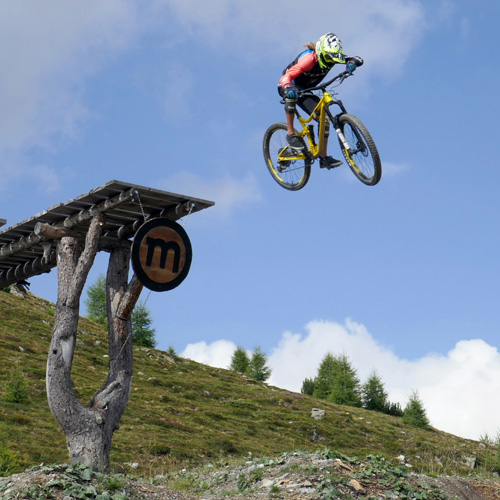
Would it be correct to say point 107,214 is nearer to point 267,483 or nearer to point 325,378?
point 267,483

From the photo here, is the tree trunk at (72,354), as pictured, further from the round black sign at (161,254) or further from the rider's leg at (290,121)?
the rider's leg at (290,121)

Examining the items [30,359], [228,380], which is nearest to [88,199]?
[30,359]

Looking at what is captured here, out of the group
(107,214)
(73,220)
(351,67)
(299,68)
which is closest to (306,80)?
(299,68)

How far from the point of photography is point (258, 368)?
67.2 metres

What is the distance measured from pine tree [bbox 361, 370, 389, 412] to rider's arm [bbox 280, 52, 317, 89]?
52.6 metres

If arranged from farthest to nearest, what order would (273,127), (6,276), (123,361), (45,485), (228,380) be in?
1. (228,380)
2. (6,276)
3. (273,127)
4. (123,361)
5. (45,485)

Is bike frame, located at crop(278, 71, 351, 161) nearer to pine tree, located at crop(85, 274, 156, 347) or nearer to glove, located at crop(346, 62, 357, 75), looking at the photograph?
glove, located at crop(346, 62, 357, 75)

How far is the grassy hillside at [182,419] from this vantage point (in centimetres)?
2886

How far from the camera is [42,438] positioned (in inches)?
1081

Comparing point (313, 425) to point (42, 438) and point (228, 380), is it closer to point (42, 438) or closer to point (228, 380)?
point (228, 380)

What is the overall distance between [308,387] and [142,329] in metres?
18.4

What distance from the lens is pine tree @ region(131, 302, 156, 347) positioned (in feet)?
210

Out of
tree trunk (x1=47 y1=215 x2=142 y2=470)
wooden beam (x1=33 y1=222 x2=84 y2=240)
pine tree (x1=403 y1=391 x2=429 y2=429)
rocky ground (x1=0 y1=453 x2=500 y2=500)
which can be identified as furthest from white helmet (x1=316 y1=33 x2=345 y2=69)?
pine tree (x1=403 y1=391 x2=429 y2=429)

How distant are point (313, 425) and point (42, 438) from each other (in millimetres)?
22180
